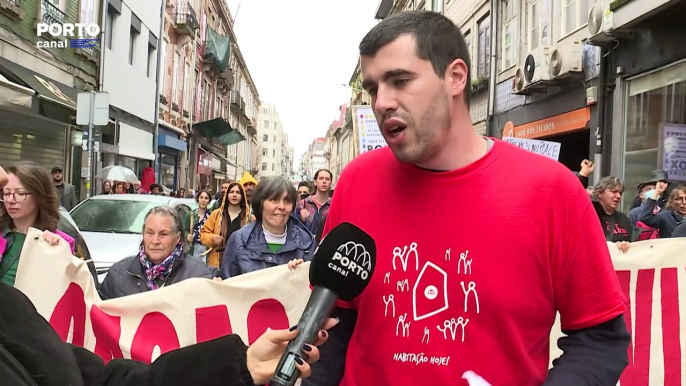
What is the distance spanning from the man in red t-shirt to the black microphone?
0.30ft

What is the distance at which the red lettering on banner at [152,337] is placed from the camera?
3.69 meters

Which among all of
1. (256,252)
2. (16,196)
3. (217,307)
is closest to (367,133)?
(256,252)

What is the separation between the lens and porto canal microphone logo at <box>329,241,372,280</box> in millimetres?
1539

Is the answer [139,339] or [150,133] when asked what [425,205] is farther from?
[150,133]

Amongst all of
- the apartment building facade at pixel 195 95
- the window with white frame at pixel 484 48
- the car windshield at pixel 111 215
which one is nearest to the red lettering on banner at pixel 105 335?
the car windshield at pixel 111 215

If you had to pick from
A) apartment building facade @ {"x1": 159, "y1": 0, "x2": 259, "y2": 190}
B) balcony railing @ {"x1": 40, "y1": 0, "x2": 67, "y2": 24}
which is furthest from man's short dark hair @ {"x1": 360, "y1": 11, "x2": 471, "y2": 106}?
apartment building facade @ {"x1": 159, "y1": 0, "x2": 259, "y2": 190}

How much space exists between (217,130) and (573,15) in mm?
25000

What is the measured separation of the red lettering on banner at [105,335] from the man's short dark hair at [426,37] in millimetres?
2829

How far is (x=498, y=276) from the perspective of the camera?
154cm

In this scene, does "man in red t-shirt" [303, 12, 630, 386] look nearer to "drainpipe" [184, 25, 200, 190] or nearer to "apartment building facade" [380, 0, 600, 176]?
"apartment building facade" [380, 0, 600, 176]

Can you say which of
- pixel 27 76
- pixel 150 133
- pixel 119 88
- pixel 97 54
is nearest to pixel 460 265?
pixel 27 76

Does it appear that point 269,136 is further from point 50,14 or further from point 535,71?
point 535,71

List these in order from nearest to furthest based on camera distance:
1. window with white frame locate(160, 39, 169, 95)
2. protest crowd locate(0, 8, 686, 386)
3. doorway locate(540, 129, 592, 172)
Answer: protest crowd locate(0, 8, 686, 386) → doorway locate(540, 129, 592, 172) → window with white frame locate(160, 39, 169, 95)

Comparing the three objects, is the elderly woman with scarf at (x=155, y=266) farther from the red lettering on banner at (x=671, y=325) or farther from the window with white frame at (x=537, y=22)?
the window with white frame at (x=537, y=22)
